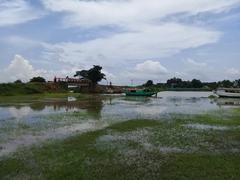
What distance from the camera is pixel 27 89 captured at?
8319 centimetres

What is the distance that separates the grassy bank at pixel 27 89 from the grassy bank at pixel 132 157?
60.4 m

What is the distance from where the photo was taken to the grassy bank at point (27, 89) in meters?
76.3

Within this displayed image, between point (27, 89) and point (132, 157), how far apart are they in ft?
240

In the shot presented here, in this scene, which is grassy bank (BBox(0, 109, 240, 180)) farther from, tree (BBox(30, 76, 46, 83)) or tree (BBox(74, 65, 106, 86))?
tree (BBox(74, 65, 106, 86))

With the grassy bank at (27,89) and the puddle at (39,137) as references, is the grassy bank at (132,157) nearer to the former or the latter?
the puddle at (39,137)

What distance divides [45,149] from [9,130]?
7823 millimetres

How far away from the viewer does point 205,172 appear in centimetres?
1173

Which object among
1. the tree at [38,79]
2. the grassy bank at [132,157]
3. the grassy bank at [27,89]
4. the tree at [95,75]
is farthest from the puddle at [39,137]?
the tree at [95,75]

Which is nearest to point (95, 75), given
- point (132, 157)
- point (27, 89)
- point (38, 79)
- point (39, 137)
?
point (38, 79)

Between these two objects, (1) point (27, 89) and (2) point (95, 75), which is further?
(2) point (95, 75)

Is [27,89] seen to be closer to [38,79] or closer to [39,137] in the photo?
[38,79]

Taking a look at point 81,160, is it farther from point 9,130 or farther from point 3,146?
point 9,130

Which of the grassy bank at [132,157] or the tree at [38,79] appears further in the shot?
the tree at [38,79]

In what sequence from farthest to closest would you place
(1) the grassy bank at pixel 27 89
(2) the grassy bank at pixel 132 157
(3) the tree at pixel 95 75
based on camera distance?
(3) the tree at pixel 95 75, (1) the grassy bank at pixel 27 89, (2) the grassy bank at pixel 132 157
